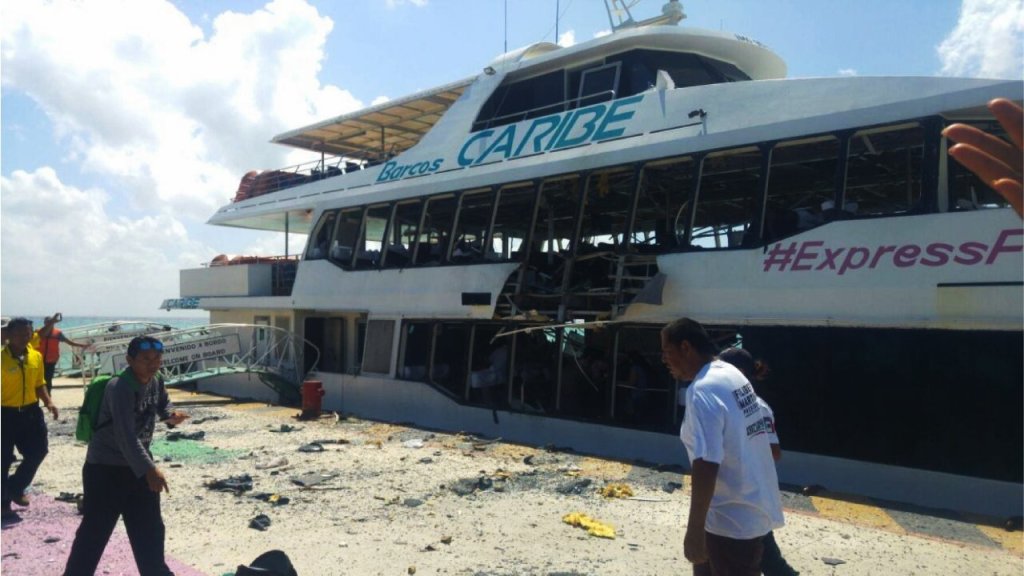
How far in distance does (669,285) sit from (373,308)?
6.71 m

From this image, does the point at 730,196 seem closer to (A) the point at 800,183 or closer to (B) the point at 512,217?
(A) the point at 800,183

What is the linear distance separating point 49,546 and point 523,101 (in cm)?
1005

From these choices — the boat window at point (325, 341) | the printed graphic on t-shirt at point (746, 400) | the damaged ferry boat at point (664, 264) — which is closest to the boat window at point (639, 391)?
the damaged ferry boat at point (664, 264)

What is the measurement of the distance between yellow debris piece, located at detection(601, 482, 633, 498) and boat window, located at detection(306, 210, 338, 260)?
32.5ft

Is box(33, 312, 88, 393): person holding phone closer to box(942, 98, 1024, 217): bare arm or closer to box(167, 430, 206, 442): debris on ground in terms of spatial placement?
box(167, 430, 206, 442): debris on ground

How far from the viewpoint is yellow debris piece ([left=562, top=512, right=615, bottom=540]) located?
6.04 meters

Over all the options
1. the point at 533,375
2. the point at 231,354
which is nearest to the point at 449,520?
the point at 533,375

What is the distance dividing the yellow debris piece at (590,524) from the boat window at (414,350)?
763cm

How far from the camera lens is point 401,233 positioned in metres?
15.5

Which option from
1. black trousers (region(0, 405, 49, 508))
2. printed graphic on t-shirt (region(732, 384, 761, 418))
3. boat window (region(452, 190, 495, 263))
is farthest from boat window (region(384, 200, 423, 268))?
printed graphic on t-shirt (region(732, 384, 761, 418))

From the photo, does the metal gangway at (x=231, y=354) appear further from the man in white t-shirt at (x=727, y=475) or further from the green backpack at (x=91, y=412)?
the man in white t-shirt at (x=727, y=475)

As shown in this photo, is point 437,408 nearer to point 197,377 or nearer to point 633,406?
point 633,406

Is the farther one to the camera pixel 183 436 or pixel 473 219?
pixel 473 219

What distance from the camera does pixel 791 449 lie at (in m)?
8.56
